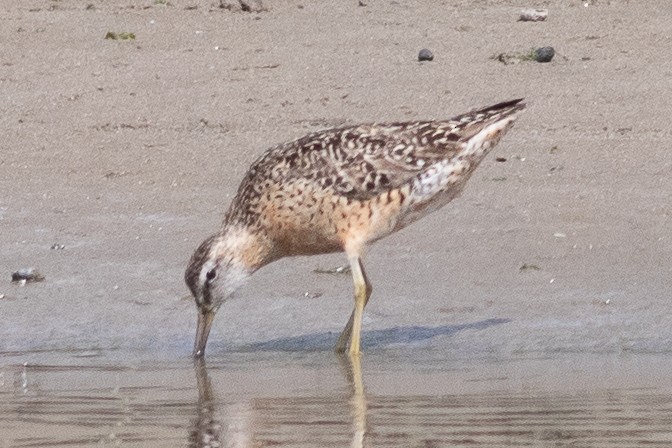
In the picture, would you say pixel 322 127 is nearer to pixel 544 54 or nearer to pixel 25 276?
pixel 544 54

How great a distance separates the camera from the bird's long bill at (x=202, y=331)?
8.94m

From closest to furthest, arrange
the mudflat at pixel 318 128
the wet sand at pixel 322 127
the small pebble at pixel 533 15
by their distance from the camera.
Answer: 1. the wet sand at pixel 322 127
2. the mudflat at pixel 318 128
3. the small pebble at pixel 533 15

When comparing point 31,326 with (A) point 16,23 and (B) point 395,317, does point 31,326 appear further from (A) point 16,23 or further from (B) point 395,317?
(A) point 16,23

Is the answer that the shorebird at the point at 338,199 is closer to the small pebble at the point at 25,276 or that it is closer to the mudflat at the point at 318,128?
the mudflat at the point at 318,128

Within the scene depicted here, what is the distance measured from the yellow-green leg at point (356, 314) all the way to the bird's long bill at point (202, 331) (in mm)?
646

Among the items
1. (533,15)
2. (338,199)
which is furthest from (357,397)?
(533,15)

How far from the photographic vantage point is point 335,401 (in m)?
7.43

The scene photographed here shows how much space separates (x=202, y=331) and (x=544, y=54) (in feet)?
17.8

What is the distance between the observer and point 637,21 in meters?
14.7

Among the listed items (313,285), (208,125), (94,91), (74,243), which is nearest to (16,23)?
(94,91)

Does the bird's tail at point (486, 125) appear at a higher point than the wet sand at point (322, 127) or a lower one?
higher

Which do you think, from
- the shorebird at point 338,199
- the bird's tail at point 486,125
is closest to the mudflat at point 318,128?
the shorebird at point 338,199

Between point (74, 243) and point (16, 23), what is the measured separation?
4.89 meters

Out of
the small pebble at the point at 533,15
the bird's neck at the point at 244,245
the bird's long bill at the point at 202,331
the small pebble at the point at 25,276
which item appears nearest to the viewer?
the bird's long bill at the point at 202,331
